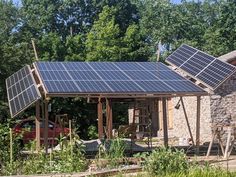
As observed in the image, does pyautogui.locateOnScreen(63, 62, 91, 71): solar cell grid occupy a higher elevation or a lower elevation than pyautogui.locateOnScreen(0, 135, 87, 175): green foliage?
higher

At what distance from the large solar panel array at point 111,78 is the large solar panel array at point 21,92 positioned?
1.41 feet

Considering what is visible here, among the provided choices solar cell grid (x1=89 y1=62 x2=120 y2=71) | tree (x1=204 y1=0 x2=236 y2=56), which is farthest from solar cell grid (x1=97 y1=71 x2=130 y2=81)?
tree (x1=204 y1=0 x2=236 y2=56)

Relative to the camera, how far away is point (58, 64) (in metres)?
19.9

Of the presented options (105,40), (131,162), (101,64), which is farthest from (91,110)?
(131,162)

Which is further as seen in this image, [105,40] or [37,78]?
[105,40]

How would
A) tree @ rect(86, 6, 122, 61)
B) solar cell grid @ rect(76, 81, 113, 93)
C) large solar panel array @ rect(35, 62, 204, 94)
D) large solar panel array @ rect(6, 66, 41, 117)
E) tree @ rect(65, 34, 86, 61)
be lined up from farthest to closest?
tree @ rect(65, 34, 86, 61), tree @ rect(86, 6, 122, 61), large solar panel array @ rect(35, 62, 204, 94), solar cell grid @ rect(76, 81, 113, 93), large solar panel array @ rect(6, 66, 41, 117)

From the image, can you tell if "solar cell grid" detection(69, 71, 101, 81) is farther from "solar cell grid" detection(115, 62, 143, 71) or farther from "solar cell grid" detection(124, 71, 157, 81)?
"solar cell grid" detection(115, 62, 143, 71)

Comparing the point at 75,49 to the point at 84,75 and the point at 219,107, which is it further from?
the point at 84,75

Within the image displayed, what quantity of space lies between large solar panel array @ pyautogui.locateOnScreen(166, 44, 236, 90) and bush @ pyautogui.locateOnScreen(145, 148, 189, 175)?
289 inches

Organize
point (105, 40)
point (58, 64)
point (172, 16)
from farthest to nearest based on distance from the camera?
point (172, 16), point (105, 40), point (58, 64)

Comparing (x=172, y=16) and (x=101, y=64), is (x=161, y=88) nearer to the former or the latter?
(x=101, y=64)

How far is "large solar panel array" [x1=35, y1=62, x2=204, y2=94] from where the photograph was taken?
1625cm

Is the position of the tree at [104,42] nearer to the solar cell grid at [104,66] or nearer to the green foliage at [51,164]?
the solar cell grid at [104,66]

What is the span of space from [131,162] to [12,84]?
663 cm
